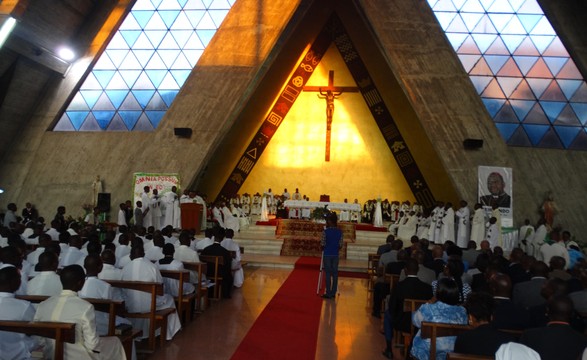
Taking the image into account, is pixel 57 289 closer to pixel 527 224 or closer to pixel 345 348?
pixel 345 348

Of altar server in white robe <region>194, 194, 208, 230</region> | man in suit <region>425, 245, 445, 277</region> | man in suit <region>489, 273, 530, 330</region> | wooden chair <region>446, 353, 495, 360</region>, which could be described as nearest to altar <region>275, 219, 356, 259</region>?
altar server in white robe <region>194, 194, 208, 230</region>

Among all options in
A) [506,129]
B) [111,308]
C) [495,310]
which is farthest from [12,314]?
[506,129]

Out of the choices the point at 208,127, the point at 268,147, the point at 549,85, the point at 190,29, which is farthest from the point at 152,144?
the point at 549,85

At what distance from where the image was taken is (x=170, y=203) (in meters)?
14.2

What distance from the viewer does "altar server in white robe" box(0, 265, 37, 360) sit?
142 inches

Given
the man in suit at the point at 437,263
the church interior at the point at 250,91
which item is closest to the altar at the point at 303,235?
the church interior at the point at 250,91

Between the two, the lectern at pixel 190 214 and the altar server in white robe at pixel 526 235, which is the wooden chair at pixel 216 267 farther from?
the altar server in white robe at pixel 526 235

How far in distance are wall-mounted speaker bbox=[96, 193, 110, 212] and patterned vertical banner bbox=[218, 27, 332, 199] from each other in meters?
5.07

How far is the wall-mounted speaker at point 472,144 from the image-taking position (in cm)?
1396

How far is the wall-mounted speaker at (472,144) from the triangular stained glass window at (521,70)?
1968 millimetres

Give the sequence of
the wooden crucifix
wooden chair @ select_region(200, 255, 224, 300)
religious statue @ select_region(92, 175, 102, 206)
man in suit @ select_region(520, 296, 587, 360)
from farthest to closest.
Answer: the wooden crucifix → religious statue @ select_region(92, 175, 102, 206) → wooden chair @ select_region(200, 255, 224, 300) → man in suit @ select_region(520, 296, 587, 360)

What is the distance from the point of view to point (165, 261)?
657 cm

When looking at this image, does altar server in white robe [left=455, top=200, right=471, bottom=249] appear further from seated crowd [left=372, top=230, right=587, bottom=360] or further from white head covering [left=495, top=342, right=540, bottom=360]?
white head covering [left=495, top=342, right=540, bottom=360]

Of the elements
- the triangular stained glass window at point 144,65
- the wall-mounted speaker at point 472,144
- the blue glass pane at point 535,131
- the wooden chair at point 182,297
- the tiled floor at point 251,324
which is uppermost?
the triangular stained glass window at point 144,65
